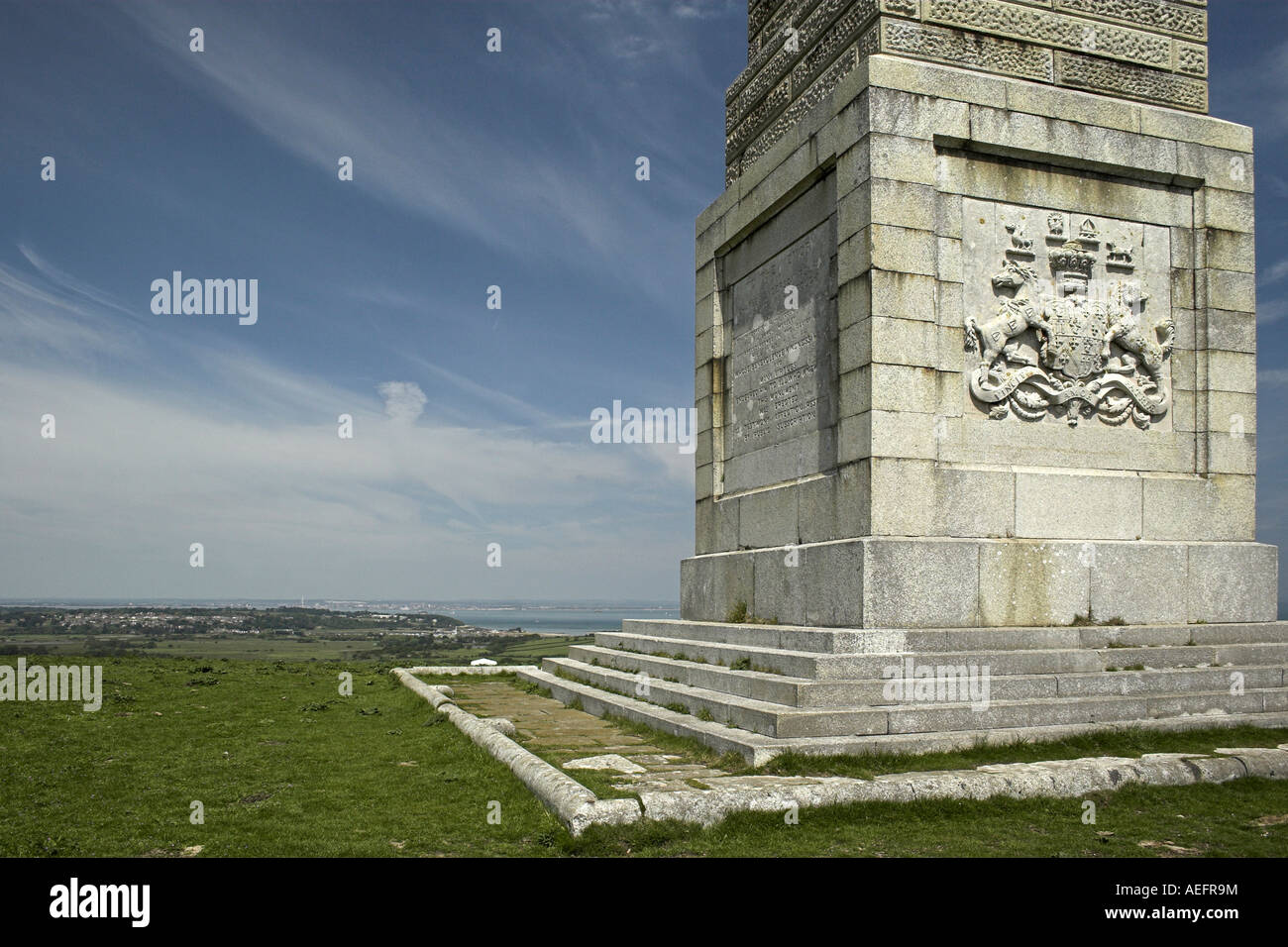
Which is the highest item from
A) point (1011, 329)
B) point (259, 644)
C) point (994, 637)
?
point (1011, 329)

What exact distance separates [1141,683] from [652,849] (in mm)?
6197

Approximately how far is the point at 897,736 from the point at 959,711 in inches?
29.7

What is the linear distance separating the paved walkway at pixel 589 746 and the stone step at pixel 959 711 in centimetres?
71

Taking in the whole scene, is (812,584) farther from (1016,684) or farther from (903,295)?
(903,295)

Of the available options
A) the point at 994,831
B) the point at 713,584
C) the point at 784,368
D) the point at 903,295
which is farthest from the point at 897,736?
the point at 784,368

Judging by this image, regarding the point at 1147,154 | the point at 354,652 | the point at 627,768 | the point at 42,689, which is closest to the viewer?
the point at 627,768

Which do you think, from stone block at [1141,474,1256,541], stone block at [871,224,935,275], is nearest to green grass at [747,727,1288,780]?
stone block at [1141,474,1256,541]

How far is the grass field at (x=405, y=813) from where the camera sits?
6.31 metres

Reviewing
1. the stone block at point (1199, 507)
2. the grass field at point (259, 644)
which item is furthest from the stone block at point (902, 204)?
the grass field at point (259, 644)

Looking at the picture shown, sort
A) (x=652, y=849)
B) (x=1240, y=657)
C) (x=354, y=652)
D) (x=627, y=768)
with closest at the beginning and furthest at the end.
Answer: (x=652, y=849) < (x=627, y=768) < (x=1240, y=657) < (x=354, y=652)

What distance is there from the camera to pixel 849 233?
11461 mm

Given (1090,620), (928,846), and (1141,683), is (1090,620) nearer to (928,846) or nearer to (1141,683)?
(1141,683)

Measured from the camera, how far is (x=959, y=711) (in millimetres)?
8930

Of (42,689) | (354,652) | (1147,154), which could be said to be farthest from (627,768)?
(354,652)
